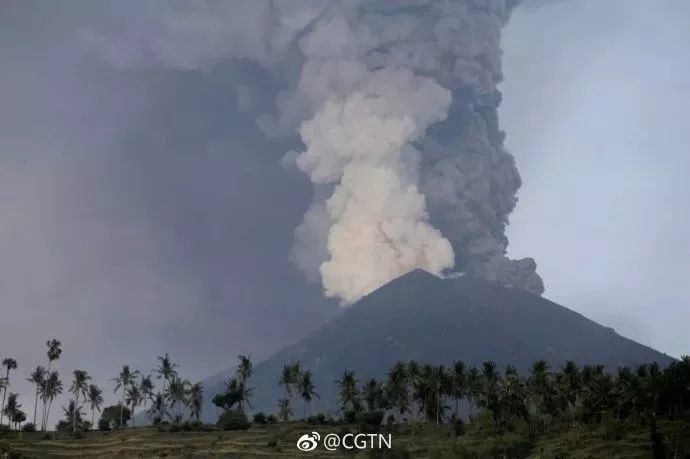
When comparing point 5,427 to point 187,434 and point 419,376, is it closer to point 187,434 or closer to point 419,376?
point 187,434

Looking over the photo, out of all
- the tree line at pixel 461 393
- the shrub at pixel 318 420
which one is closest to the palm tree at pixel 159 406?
the tree line at pixel 461 393

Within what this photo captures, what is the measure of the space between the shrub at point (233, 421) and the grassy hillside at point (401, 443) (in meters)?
3.27

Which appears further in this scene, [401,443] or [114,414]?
[114,414]

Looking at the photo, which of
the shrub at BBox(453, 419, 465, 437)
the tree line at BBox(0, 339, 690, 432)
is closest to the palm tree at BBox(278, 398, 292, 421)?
the tree line at BBox(0, 339, 690, 432)

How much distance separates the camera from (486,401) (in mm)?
142125

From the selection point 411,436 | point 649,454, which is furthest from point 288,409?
point 649,454

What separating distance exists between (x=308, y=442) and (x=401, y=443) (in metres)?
14.2

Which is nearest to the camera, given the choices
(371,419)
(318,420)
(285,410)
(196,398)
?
(371,419)

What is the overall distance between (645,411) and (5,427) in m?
116

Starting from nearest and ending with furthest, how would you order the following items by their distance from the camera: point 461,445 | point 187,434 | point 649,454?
1. point 649,454
2. point 461,445
3. point 187,434

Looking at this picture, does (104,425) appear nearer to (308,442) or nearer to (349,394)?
(349,394)

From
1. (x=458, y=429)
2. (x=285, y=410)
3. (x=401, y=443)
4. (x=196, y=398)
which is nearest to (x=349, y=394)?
(x=285, y=410)

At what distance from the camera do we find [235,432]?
133750mm

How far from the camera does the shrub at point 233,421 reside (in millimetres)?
139625
